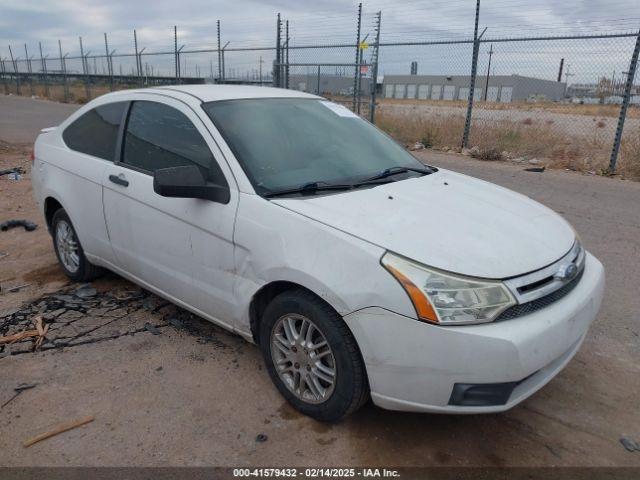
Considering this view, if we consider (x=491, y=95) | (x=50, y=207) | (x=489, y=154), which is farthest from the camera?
(x=491, y=95)

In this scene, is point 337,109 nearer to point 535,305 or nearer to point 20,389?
point 535,305

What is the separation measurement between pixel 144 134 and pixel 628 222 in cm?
569

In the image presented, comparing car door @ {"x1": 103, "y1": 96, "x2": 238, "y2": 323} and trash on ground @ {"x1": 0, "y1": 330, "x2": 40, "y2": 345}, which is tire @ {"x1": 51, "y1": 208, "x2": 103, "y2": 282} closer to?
car door @ {"x1": 103, "y1": 96, "x2": 238, "y2": 323}

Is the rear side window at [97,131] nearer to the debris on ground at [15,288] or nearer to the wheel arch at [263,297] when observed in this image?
the debris on ground at [15,288]

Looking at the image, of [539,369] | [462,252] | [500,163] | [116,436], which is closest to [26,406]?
[116,436]

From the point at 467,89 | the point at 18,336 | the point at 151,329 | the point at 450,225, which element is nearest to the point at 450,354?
the point at 450,225

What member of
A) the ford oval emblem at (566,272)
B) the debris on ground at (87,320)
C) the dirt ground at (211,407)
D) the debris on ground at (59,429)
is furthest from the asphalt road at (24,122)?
the ford oval emblem at (566,272)

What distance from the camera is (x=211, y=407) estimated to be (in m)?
2.81

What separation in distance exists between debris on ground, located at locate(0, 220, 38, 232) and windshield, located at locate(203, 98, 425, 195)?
381 centimetres

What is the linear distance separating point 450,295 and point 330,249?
570 millimetres

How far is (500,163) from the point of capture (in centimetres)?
1059

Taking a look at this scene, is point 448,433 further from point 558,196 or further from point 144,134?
point 558,196

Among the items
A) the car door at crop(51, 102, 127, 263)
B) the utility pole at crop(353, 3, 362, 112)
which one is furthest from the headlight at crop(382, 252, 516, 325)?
the utility pole at crop(353, 3, 362, 112)

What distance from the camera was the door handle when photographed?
348cm
